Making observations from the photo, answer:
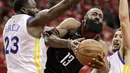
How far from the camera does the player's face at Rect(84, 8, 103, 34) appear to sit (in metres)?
5.89

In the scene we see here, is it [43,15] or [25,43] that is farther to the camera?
[25,43]

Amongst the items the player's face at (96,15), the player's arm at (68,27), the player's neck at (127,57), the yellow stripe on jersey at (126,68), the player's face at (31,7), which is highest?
the player's face at (31,7)

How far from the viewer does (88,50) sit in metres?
4.52

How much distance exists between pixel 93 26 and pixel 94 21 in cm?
8

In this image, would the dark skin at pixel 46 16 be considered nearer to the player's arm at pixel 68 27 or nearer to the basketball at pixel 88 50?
the basketball at pixel 88 50

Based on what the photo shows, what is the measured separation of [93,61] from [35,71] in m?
1.22

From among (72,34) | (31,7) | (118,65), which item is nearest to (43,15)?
(31,7)

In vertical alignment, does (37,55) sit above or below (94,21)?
below

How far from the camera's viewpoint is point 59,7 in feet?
16.0

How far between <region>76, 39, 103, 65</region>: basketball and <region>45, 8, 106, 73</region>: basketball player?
53.3 inches

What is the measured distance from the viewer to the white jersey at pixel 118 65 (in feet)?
16.0

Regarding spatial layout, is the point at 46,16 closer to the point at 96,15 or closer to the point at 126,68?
the point at 126,68

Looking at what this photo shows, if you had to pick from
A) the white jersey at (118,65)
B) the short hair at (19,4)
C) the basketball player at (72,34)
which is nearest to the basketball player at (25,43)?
the short hair at (19,4)

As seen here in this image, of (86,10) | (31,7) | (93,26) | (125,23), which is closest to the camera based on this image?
(125,23)
